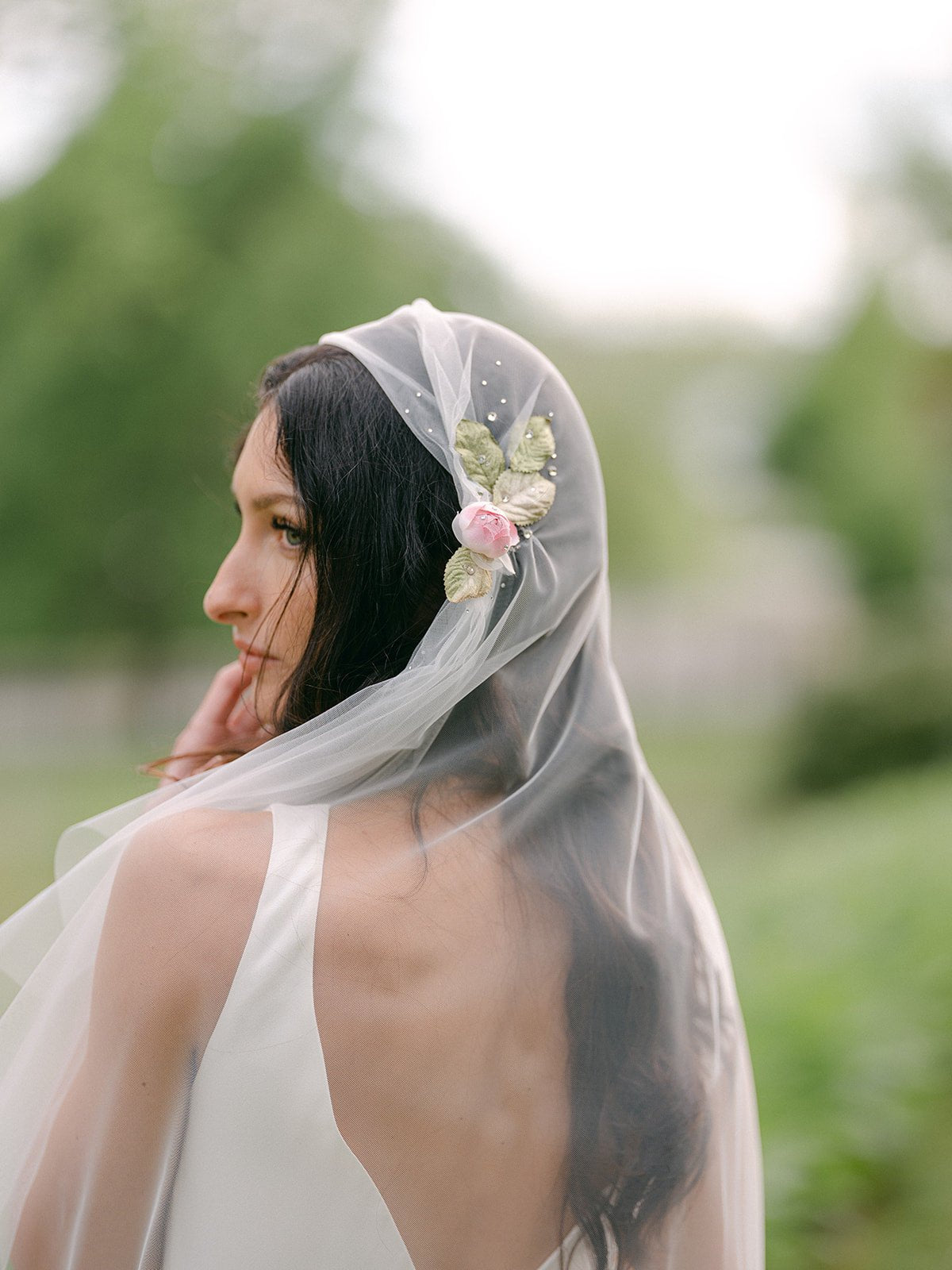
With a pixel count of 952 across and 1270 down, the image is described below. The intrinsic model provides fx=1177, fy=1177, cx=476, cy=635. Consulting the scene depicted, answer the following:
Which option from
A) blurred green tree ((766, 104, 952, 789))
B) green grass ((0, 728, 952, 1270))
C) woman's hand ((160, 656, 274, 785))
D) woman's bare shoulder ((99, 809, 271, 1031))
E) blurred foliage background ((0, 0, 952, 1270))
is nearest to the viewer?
woman's bare shoulder ((99, 809, 271, 1031))

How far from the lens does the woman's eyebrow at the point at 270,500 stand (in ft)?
5.56

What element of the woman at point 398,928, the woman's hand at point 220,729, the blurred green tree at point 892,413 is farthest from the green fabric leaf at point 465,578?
the blurred green tree at point 892,413

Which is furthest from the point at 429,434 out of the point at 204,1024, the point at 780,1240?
the point at 780,1240

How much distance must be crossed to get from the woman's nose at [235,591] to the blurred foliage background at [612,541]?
39cm

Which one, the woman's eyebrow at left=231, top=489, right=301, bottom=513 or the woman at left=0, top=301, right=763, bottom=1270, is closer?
the woman at left=0, top=301, right=763, bottom=1270

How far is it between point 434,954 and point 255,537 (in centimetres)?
67

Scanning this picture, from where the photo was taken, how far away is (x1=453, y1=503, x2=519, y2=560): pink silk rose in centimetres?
162

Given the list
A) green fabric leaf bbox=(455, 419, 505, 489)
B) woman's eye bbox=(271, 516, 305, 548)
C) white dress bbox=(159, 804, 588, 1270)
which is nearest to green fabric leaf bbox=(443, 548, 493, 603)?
green fabric leaf bbox=(455, 419, 505, 489)

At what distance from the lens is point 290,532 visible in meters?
1.72

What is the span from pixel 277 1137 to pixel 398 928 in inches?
11.5

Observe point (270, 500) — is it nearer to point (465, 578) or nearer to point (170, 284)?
point (465, 578)

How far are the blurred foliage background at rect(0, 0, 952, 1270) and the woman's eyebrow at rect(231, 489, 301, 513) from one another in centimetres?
36

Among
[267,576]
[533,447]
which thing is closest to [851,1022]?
[533,447]

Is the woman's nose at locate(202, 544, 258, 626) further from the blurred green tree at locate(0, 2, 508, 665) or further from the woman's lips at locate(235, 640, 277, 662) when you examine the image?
the blurred green tree at locate(0, 2, 508, 665)
